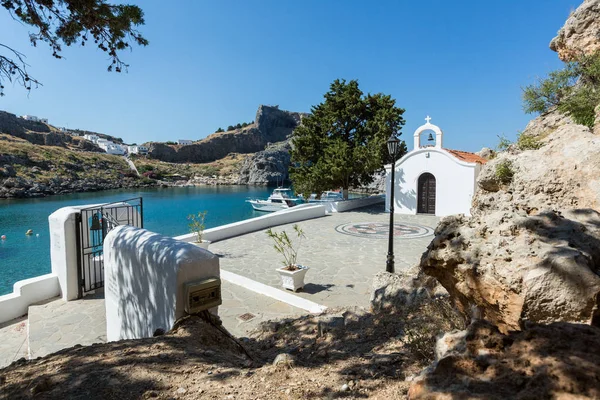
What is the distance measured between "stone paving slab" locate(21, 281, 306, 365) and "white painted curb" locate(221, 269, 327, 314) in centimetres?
12

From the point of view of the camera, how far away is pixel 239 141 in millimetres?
117500

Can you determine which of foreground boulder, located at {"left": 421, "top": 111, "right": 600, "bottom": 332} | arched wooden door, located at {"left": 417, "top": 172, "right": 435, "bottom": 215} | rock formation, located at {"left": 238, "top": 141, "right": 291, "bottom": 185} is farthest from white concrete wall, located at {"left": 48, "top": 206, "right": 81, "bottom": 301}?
rock formation, located at {"left": 238, "top": 141, "right": 291, "bottom": 185}

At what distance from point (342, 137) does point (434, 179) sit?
647 cm

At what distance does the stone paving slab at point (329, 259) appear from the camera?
733cm

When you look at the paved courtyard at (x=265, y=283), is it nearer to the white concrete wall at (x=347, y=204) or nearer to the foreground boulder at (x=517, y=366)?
the foreground boulder at (x=517, y=366)

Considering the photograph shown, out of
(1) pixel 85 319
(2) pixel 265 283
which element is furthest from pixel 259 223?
(1) pixel 85 319

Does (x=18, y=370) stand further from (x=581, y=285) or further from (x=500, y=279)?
(x=581, y=285)

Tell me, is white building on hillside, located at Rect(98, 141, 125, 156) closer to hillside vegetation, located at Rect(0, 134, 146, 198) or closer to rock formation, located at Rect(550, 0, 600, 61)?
hillside vegetation, located at Rect(0, 134, 146, 198)

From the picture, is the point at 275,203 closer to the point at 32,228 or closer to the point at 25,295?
the point at 32,228

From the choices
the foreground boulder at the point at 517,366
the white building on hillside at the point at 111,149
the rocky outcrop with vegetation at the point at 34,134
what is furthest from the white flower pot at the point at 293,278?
the white building on hillside at the point at 111,149

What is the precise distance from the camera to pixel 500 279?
2.16m

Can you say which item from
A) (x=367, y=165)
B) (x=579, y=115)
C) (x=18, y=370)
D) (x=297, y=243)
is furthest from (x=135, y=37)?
(x=367, y=165)

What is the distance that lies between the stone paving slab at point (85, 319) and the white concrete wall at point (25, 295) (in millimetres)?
260

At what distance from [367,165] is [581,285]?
18070 millimetres
